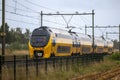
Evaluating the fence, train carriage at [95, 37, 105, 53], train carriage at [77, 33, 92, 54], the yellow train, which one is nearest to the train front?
the yellow train

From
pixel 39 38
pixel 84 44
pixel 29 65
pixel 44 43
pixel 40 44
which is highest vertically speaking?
pixel 39 38

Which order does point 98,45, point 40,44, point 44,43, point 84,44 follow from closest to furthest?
point 44,43 < point 40,44 < point 84,44 < point 98,45

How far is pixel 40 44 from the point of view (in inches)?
1486

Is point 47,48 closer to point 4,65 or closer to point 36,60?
point 36,60

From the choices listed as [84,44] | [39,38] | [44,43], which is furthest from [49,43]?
[84,44]

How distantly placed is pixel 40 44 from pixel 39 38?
642 millimetres

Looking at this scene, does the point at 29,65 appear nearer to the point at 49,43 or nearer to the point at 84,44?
the point at 49,43

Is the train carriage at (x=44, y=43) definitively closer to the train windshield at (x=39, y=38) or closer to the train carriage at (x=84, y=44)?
the train windshield at (x=39, y=38)

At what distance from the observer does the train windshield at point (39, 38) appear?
3767cm

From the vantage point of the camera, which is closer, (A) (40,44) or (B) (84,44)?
(A) (40,44)

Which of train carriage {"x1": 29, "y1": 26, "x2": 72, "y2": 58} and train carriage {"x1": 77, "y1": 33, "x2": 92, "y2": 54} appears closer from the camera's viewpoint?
train carriage {"x1": 29, "y1": 26, "x2": 72, "y2": 58}

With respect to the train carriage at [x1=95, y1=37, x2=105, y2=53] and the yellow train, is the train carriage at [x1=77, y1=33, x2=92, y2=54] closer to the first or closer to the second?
the train carriage at [x1=95, y1=37, x2=105, y2=53]

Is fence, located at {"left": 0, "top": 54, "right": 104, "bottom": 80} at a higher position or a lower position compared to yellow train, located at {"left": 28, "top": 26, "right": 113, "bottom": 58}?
lower

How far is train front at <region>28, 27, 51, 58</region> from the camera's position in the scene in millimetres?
37344
